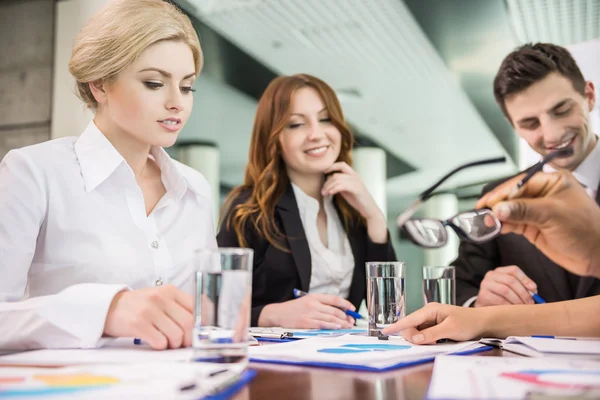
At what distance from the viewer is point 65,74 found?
353cm

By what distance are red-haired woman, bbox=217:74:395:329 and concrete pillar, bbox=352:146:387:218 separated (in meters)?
1.46

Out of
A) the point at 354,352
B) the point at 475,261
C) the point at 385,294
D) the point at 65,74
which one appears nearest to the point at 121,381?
the point at 354,352

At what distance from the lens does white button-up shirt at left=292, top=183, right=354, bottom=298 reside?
7.43 ft

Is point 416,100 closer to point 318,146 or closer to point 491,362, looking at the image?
point 318,146

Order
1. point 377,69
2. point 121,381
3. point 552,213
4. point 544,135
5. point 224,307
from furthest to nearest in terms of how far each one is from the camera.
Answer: point 377,69 < point 544,135 < point 552,213 < point 224,307 < point 121,381

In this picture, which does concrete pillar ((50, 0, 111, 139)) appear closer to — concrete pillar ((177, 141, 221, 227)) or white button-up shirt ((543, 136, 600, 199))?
concrete pillar ((177, 141, 221, 227))

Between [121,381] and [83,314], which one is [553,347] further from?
[83,314]

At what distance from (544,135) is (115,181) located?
79.3 inches

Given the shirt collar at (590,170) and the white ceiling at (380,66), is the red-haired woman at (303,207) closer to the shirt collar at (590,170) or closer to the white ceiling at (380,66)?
the shirt collar at (590,170)

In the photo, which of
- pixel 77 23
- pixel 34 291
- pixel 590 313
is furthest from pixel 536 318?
pixel 77 23

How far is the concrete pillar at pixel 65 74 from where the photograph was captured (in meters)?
3.50

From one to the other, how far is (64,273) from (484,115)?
286 centimetres

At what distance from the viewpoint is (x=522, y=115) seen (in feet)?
Result: 8.87

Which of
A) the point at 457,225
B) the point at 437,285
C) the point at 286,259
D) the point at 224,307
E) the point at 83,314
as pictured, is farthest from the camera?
the point at 286,259
